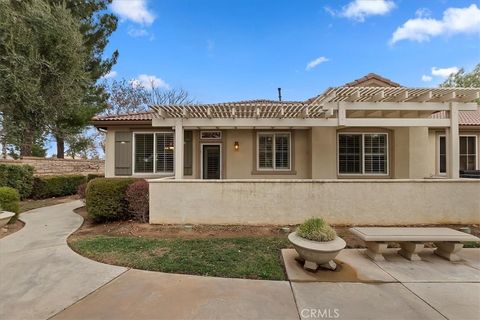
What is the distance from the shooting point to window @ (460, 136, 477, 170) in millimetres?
12055

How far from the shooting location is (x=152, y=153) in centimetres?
1130

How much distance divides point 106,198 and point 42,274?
11.0ft

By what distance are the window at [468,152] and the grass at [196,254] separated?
11.0 m

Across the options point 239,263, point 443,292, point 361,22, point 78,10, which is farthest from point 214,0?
point 443,292

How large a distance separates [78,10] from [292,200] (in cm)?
1621

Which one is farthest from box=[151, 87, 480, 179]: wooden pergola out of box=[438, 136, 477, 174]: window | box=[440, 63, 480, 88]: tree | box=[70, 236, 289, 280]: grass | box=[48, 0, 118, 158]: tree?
box=[440, 63, 480, 88]: tree

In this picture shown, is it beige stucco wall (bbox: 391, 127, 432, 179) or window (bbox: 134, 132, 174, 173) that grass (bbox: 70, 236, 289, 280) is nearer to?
window (bbox: 134, 132, 174, 173)

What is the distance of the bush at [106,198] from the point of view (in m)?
7.43

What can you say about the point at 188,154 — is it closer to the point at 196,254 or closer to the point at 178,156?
the point at 178,156

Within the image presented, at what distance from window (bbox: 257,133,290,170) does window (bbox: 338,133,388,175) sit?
2.10 metres

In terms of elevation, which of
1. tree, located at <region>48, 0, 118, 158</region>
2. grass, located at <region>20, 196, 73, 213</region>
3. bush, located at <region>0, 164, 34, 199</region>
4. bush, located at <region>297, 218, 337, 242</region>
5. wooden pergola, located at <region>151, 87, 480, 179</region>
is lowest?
grass, located at <region>20, 196, 73, 213</region>

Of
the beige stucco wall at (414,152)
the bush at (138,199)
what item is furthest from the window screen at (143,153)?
the beige stucco wall at (414,152)

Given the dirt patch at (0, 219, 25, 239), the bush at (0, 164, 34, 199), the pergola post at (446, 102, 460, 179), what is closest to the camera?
the dirt patch at (0, 219, 25, 239)

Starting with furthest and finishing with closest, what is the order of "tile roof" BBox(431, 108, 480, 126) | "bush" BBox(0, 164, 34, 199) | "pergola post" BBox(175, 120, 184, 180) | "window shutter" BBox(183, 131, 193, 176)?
1. "tile roof" BBox(431, 108, 480, 126)
2. "window shutter" BBox(183, 131, 193, 176)
3. "bush" BBox(0, 164, 34, 199)
4. "pergola post" BBox(175, 120, 184, 180)
